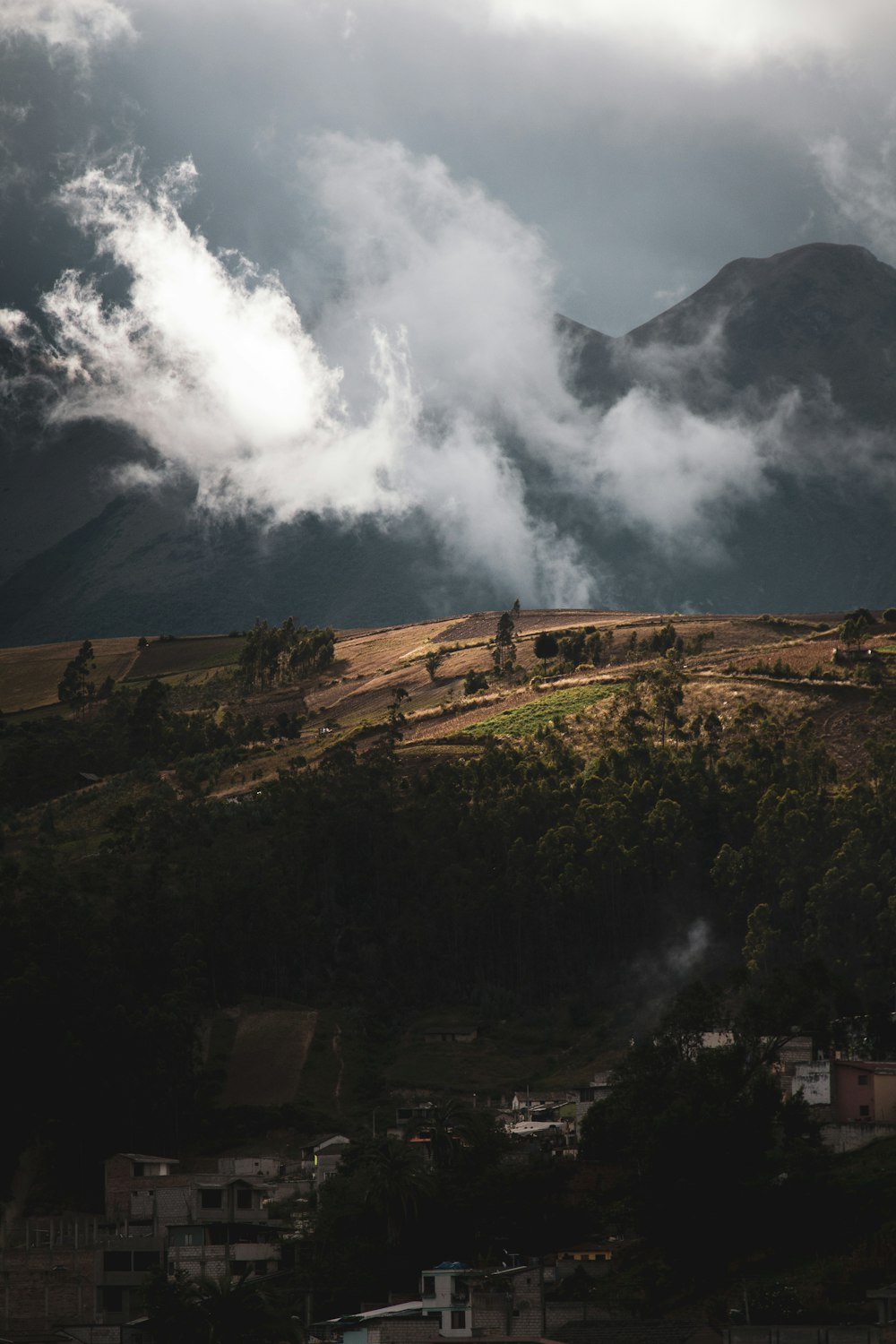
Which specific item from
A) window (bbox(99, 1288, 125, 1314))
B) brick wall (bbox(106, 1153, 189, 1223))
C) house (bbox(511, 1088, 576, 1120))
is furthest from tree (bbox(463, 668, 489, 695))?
window (bbox(99, 1288, 125, 1314))

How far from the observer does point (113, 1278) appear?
73312 millimetres

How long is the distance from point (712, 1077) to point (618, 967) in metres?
45.1

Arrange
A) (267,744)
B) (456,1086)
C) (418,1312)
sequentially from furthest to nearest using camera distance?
(267,744) → (456,1086) → (418,1312)

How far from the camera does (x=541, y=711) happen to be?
170 metres

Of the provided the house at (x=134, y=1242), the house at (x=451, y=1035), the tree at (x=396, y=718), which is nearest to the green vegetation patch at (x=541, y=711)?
the tree at (x=396, y=718)

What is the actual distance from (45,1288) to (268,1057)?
42.0m

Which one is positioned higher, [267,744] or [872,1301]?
[267,744]

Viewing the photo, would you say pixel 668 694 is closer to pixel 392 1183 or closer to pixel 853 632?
pixel 853 632

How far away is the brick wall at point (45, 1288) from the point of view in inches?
2793

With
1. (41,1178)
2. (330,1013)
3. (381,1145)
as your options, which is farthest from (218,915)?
(381,1145)

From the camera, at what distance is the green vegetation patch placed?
6486 inches

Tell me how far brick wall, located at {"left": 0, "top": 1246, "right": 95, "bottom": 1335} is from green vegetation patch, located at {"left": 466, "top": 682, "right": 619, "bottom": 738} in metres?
91.6

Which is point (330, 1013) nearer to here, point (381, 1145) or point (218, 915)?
point (218, 915)

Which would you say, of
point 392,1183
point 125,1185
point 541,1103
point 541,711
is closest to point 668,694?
point 541,711
